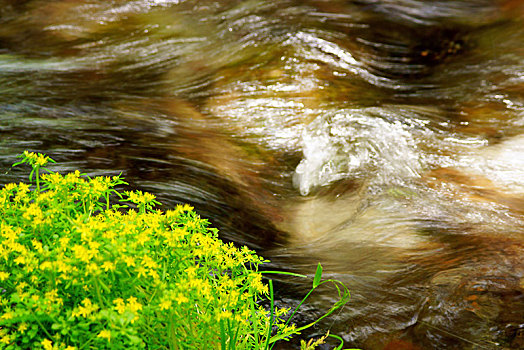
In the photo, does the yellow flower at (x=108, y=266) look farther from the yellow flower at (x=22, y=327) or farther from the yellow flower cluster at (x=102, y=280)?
the yellow flower at (x=22, y=327)

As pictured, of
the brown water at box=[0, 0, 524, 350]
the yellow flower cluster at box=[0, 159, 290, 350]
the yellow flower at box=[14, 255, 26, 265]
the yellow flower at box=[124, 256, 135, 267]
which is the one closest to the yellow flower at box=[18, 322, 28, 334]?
the yellow flower cluster at box=[0, 159, 290, 350]

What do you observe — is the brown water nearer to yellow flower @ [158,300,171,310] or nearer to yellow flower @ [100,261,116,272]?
yellow flower @ [158,300,171,310]

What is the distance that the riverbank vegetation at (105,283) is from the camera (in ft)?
4.99

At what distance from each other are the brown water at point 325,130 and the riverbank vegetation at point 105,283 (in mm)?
814

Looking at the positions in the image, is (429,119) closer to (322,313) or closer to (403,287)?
(403,287)

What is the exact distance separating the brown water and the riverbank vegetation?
0.81 meters

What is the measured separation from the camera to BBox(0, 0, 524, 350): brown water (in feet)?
9.32

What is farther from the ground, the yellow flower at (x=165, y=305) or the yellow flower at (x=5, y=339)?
the yellow flower at (x=165, y=305)

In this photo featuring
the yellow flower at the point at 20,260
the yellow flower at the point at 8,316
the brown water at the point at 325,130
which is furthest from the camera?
the brown water at the point at 325,130

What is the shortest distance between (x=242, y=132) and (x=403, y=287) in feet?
8.28

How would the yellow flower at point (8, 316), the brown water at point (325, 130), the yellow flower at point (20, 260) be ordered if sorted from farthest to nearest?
the brown water at point (325, 130) < the yellow flower at point (20, 260) < the yellow flower at point (8, 316)

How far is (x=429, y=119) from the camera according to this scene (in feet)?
16.6

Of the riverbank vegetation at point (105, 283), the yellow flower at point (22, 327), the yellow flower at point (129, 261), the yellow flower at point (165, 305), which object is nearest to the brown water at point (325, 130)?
the riverbank vegetation at point (105, 283)

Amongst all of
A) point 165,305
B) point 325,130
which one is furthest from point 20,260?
point 325,130
